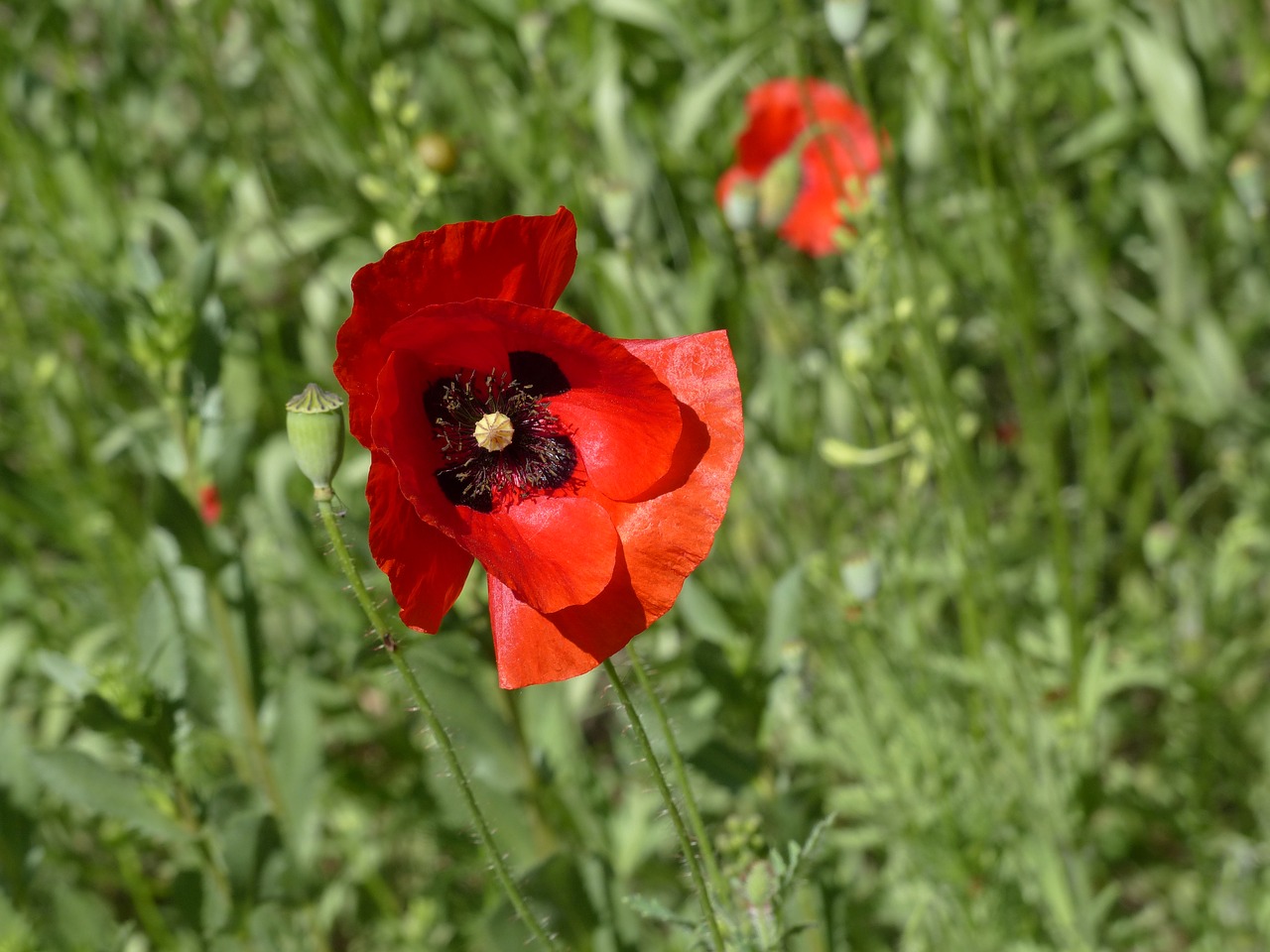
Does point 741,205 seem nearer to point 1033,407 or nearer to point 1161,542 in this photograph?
point 1033,407

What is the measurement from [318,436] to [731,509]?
1.65m

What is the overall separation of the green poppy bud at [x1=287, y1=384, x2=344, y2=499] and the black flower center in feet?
0.63

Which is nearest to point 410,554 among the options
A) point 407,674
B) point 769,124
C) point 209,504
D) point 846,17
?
point 407,674

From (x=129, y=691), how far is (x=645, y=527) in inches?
27.3

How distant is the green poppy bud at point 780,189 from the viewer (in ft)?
5.99

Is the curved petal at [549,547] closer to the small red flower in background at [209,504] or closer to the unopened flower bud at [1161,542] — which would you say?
the small red flower in background at [209,504]

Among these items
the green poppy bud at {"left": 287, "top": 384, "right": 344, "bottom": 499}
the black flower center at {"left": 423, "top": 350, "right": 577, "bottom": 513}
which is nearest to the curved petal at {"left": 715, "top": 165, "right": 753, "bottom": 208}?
the black flower center at {"left": 423, "top": 350, "right": 577, "bottom": 513}

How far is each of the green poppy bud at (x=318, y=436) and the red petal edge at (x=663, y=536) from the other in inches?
8.0

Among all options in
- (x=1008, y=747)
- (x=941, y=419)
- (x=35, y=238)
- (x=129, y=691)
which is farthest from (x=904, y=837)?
(x=35, y=238)

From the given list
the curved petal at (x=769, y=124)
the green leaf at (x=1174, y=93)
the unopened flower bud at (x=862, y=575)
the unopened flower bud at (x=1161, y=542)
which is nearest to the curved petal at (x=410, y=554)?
the unopened flower bud at (x=862, y=575)

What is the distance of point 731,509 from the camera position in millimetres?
2537

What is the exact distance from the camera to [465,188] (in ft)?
9.11

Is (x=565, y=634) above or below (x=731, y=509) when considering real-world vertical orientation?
above

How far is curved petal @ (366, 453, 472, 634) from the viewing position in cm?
97
